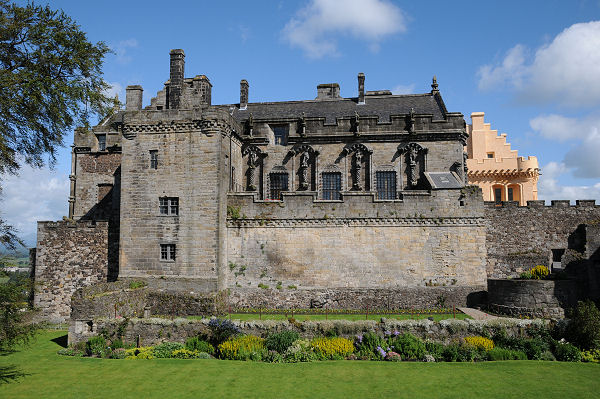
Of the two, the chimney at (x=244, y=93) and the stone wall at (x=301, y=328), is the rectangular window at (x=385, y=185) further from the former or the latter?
the stone wall at (x=301, y=328)

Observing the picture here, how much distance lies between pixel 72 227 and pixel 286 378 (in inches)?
813

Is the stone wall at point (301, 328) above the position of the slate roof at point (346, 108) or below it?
below

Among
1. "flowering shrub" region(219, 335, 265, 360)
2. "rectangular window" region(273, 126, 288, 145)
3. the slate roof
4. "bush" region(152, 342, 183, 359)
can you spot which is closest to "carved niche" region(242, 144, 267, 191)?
"rectangular window" region(273, 126, 288, 145)

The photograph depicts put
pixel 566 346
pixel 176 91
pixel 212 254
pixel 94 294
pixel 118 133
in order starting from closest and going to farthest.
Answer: pixel 566 346 → pixel 94 294 → pixel 212 254 → pixel 176 91 → pixel 118 133

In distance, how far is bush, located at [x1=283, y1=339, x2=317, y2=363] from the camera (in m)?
18.1

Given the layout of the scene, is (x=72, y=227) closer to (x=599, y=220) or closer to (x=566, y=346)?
(x=566, y=346)

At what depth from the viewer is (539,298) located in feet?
79.6

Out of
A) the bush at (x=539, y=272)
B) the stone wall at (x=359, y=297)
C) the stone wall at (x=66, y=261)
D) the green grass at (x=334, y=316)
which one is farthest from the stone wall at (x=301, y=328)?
the stone wall at (x=66, y=261)

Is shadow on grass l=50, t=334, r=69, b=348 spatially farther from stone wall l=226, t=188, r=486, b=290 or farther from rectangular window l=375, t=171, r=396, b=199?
rectangular window l=375, t=171, r=396, b=199

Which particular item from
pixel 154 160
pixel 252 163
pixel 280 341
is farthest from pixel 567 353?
pixel 154 160

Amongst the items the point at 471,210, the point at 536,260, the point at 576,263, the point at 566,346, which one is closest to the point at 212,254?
the point at 471,210

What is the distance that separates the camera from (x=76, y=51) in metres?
15.1

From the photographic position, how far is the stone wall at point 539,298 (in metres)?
24.1

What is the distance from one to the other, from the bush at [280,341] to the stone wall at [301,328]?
59 cm
